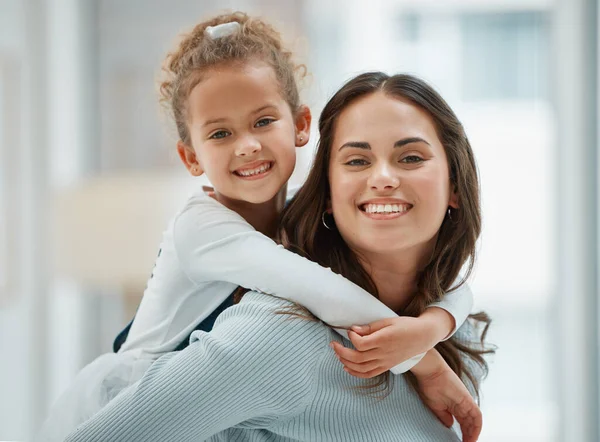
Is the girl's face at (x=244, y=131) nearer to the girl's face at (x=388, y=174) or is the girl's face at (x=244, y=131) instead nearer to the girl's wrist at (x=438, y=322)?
the girl's face at (x=388, y=174)

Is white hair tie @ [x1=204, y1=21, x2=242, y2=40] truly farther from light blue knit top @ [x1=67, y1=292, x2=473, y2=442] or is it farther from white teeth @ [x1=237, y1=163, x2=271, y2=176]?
light blue knit top @ [x1=67, y1=292, x2=473, y2=442]

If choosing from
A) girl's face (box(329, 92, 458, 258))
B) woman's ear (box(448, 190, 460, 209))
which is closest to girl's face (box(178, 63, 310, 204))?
girl's face (box(329, 92, 458, 258))

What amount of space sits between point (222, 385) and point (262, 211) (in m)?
0.45

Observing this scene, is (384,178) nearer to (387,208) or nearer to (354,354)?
(387,208)

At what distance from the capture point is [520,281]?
3.63m

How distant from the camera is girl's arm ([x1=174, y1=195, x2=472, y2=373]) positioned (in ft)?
3.41

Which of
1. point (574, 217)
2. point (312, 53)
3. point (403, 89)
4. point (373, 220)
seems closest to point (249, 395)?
point (373, 220)

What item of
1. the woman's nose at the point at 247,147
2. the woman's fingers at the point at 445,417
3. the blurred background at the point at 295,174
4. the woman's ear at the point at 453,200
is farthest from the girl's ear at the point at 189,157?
the blurred background at the point at 295,174

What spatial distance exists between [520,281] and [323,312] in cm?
279

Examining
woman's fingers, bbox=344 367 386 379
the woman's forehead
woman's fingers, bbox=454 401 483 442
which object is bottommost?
woman's fingers, bbox=454 401 483 442

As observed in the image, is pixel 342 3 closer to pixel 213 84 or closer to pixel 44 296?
pixel 44 296

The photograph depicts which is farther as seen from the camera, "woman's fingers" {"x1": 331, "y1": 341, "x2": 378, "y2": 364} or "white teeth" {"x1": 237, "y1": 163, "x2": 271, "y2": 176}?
"white teeth" {"x1": 237, "y1": 163, "x2": 271, "y2": 176}

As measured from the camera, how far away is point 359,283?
1.17 metres

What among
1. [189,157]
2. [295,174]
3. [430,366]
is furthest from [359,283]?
[295,174]
